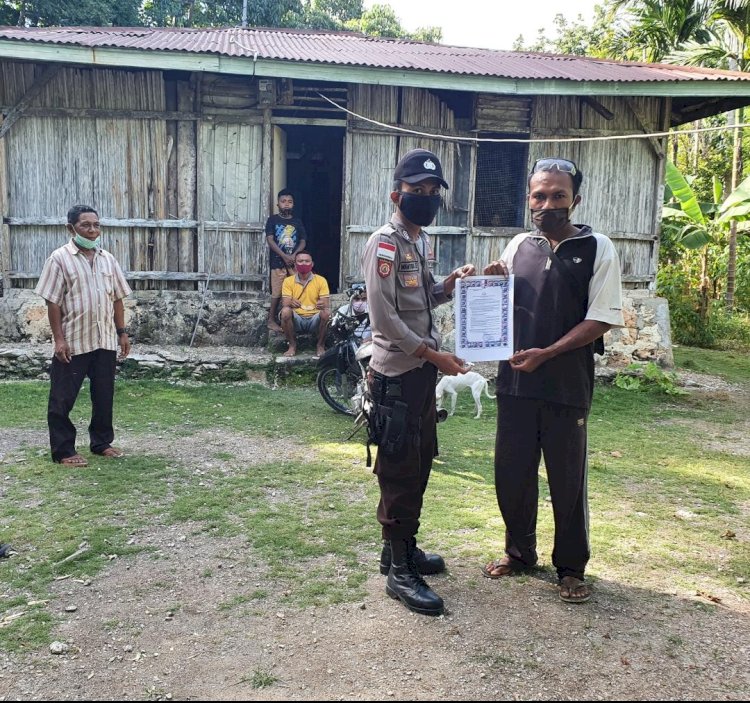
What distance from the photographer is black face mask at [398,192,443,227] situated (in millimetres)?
3256

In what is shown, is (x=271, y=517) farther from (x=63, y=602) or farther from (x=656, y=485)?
(x=656, y=485)

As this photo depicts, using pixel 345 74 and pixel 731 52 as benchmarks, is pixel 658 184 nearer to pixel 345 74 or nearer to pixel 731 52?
pixel 345 74

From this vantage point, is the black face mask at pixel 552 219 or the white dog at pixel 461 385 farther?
the white dog at pixel 461 385

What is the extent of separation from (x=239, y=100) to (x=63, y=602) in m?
7.12

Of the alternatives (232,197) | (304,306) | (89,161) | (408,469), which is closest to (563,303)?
(408,469)

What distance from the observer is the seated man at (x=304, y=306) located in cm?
842

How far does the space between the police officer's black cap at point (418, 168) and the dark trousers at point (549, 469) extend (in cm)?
111

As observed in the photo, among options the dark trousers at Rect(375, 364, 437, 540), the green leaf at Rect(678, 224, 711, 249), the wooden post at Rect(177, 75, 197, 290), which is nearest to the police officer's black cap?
the dark trousers at Rect(375, 364, 437, 540)

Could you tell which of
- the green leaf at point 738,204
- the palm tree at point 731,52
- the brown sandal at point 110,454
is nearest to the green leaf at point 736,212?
the green leaf at point 738,204

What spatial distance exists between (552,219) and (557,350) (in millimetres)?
601

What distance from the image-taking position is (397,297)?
3215 millimetres

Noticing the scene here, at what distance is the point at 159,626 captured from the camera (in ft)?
10.2

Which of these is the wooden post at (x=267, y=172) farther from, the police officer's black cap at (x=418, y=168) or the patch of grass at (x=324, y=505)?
the police officer's black cap at (x=418, y=168)

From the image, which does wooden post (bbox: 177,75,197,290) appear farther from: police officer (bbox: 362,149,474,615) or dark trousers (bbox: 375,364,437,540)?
dark trousers (bbox: 375,364,437,540)
